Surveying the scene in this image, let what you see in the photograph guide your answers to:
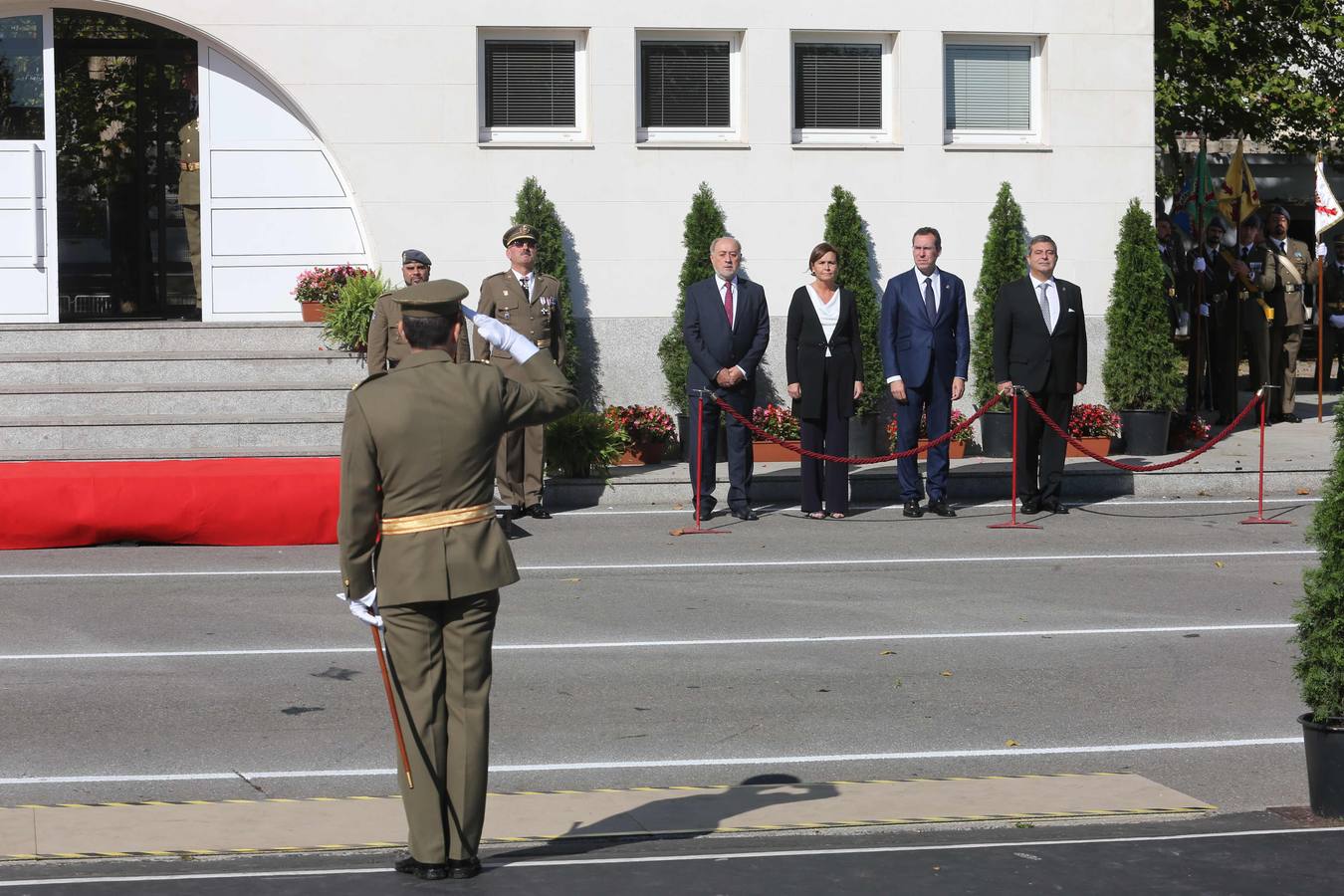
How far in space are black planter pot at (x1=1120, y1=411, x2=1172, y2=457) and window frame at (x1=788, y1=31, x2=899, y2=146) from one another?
3.99 metres

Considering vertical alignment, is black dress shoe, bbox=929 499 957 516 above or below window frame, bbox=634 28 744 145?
below

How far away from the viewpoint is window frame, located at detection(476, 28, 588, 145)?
18891 millimetres

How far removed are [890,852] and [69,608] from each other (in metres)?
6.67

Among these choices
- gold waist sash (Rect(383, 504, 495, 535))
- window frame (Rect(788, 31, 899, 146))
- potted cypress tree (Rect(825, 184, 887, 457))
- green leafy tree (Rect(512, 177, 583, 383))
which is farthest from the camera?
window frame (Rect(788, 31, 899, 146))

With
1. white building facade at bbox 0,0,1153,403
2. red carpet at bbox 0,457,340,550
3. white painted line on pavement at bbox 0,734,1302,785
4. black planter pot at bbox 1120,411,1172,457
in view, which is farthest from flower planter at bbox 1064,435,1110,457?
white painted line on pavement at bbox 0,734,1302,785

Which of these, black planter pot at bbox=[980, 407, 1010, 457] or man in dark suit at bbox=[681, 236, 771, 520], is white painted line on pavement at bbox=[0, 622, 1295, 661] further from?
black planter pot at bbox=[980, 407, 1010, 457]

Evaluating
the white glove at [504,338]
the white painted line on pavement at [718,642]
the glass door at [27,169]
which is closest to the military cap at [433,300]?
the white glove at [504,338]

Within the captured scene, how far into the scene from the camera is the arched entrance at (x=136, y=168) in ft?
→ 61.9

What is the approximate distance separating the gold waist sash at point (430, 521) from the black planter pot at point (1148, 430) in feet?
41.7

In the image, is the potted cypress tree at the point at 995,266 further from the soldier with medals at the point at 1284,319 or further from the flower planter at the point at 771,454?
the soldier with medals at the point at 1284,319

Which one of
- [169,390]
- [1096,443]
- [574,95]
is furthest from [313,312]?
[1096,443]

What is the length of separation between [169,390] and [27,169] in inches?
122

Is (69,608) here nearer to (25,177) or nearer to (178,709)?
(178,709)

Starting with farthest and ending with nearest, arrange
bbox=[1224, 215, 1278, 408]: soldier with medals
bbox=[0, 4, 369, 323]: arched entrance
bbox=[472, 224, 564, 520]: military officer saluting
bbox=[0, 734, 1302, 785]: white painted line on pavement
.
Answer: bbox=[1224, 215, 1278, 408]: soldier with medals, bbox=[0, 4, 369, 323]: arched entrance, bbox=[472, 224, 564, 520]: military officer saluting, bbox=[0, 734, 1302, 785]: white painted line on pavement
